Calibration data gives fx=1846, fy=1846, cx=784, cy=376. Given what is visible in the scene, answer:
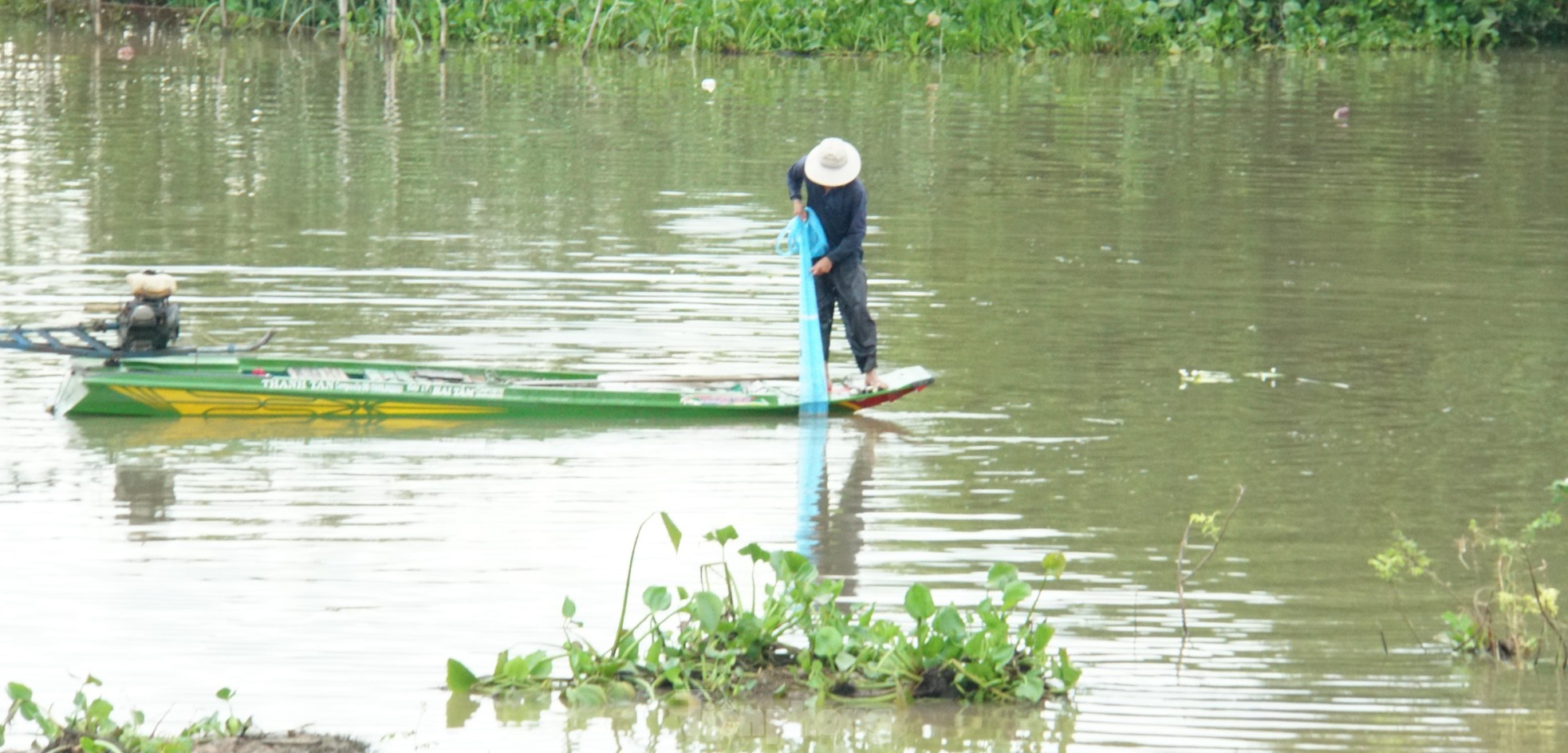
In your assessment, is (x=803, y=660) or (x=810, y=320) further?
(x=810, y=320)

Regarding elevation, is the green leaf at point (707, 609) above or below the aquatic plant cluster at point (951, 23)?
below

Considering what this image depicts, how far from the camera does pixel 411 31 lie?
3219 cm

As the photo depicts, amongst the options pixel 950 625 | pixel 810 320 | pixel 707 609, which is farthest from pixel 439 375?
pixel 950 625

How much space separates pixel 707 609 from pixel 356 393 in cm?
384

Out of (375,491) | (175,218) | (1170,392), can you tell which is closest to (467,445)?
(375,491)

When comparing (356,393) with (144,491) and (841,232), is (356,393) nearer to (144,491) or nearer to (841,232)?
(144,491)

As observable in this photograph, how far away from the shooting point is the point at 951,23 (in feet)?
103

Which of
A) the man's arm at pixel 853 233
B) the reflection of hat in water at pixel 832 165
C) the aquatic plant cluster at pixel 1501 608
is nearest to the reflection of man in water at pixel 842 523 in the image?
the man's arm at pixel 853 233

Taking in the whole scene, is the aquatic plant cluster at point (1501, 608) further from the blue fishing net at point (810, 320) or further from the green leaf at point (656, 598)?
the blue fishing net at point (810, 320)

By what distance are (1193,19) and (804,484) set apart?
2620 centimetres

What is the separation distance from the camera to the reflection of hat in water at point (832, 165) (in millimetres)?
8984

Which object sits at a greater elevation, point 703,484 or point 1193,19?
point 1193,19

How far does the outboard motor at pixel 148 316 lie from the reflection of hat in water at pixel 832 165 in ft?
10.2

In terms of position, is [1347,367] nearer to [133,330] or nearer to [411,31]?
[133,330]
